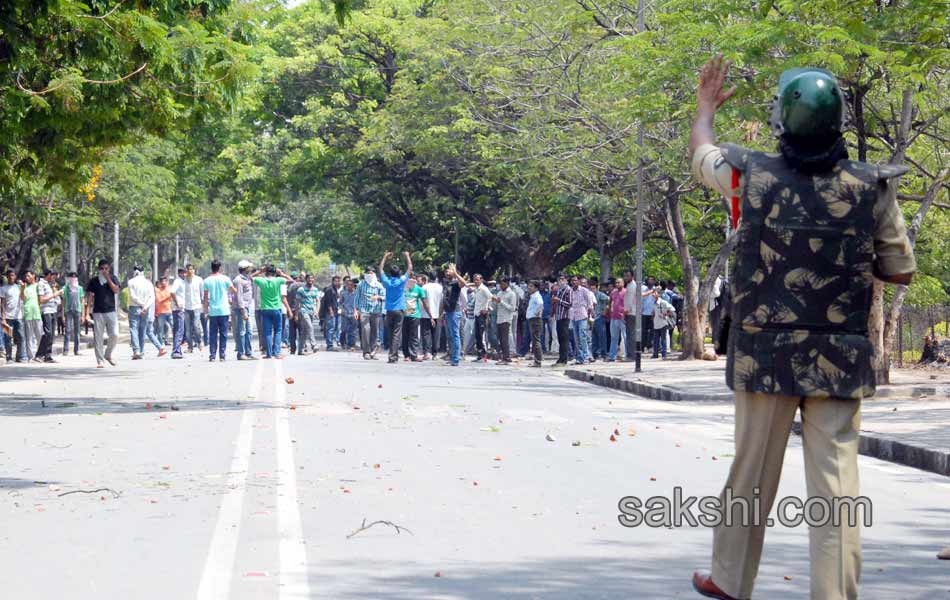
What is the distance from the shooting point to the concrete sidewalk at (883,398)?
477 inches

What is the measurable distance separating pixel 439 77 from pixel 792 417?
1239 inches

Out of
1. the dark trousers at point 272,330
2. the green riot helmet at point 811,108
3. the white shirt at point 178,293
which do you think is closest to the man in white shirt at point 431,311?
the dark trousers at point 272,330

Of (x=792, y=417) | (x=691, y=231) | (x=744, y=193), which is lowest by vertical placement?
(x=792, y=417)

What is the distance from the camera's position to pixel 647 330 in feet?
109

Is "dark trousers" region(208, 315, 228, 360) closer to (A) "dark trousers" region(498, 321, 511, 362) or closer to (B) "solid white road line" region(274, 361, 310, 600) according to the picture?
(A) "dark trousers" region(498, 321, 511, 362)

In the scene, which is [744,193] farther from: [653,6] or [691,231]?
[691,231]

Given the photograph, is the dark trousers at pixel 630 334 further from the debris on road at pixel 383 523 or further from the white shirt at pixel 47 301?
the debris on road at pixel 383 523

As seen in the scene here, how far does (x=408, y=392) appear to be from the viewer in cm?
1869

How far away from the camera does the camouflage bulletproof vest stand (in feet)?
15.6

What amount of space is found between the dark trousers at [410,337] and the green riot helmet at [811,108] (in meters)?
24.2

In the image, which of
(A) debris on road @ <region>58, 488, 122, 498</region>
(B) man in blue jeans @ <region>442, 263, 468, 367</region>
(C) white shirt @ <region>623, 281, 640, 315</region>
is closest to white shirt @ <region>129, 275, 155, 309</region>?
(B) man in blue jeans @ <region>442, 263, 468, 367</region>

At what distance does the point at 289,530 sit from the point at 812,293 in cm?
383

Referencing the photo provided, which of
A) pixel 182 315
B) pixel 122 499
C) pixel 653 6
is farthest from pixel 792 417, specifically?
pixel 182 315

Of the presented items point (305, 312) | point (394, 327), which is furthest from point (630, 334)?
point (305, 312)
